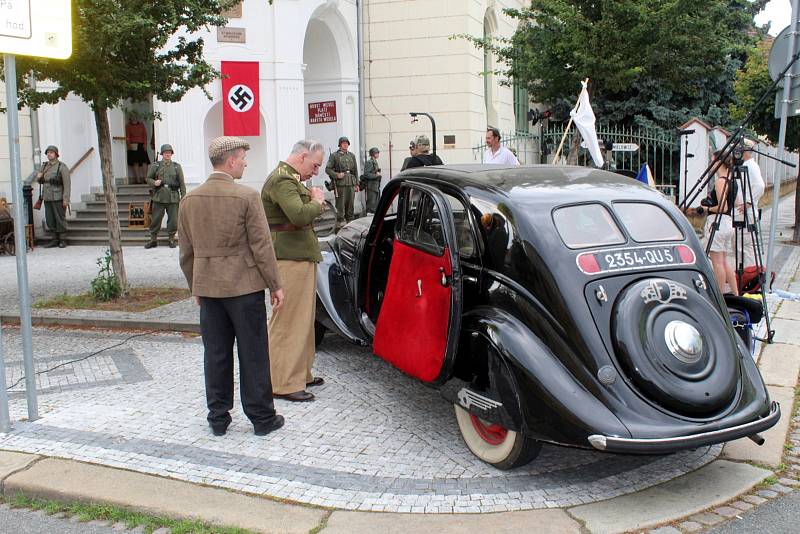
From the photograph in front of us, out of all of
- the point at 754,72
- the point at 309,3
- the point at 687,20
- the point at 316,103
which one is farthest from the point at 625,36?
the point at 316,103

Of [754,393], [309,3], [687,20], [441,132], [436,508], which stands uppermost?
[309,3]

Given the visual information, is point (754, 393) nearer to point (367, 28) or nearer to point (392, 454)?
point (392, 454)

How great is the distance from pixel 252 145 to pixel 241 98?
1193 millimetres

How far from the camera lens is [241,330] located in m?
4.67

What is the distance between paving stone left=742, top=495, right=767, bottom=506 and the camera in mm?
3918

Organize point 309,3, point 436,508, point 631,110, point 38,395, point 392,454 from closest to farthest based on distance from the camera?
point 436,508, point 392,454, point 38,395, point 309,3, point 631,110

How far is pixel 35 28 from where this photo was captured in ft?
15.6

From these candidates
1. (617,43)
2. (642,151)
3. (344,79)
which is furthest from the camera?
(642,151)

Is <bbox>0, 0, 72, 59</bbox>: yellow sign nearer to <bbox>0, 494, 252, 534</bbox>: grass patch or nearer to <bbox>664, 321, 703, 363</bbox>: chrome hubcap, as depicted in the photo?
<bbox>0, 494, 252, 534</bbox>: grass patch

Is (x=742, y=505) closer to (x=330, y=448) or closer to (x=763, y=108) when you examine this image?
(x=330, y=448)

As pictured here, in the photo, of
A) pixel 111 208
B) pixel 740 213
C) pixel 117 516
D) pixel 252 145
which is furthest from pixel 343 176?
pixel 117 516

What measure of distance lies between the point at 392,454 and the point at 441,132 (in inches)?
658

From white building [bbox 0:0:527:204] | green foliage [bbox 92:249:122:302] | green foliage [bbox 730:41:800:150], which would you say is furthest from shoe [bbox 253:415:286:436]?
green foliage [bbox 730:41:800:150]

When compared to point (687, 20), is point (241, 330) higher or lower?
lower
